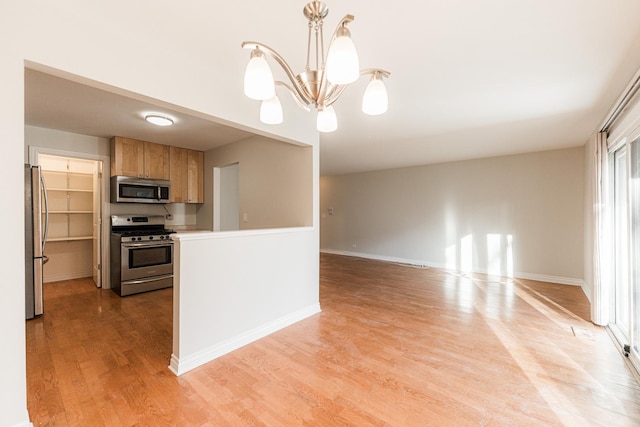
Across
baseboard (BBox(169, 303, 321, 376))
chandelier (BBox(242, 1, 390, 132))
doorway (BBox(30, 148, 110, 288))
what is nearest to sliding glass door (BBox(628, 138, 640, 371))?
chandelier (BBox(242, 1, 390, 132))

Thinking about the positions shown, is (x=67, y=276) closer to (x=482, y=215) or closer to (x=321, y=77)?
(x=321, y=77)

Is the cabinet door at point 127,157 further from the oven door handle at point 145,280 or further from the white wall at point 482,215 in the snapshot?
the white wall at point 482,215

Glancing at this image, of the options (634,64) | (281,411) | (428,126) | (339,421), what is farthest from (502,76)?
(281,411)

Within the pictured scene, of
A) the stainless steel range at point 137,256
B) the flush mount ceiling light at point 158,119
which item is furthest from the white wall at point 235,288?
the stainless steel range at point 137,256

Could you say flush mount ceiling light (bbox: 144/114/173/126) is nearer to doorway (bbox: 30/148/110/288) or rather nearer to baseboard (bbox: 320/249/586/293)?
doorway (bbox: 30/148/110/288)

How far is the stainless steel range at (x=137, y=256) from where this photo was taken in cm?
392

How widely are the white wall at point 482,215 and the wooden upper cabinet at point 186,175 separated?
13.4 ft

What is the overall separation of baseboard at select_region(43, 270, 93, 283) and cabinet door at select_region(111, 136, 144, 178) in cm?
209

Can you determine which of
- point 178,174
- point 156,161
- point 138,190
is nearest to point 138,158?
point 156,161

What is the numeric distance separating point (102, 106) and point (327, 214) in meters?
6.10

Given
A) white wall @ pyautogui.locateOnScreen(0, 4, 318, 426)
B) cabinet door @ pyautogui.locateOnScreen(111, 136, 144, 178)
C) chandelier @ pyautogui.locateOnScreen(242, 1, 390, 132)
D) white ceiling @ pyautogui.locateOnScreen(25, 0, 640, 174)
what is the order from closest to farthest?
chandelier @ pyautogui.locateOnScreen(242, 1, 390, 132), white wall @ pyautogui.locateOnScreen(0, 4, 318, 426), white ceiling @ pyautogui.locateOnScreen(25, 0, 640, 174), cabinet door @ pyautogui.locateOnScreen(111, 136, 144, 178)

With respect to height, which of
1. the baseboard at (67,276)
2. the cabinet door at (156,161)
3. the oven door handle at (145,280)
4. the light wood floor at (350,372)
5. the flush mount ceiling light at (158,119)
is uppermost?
the flush mount ceiling light at (158,119)

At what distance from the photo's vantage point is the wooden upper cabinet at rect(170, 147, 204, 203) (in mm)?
4730

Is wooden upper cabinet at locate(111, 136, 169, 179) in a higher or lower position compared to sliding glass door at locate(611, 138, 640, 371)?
higher
